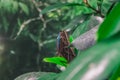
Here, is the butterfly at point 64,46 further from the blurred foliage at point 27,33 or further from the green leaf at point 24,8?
the green leaf at point 24,8

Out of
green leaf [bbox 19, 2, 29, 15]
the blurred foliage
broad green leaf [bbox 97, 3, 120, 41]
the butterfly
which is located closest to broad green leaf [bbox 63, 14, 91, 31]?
the butterfly

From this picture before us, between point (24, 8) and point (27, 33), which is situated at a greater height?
point (24, 8)

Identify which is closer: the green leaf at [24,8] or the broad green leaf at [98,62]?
the broad green leaf at [98,62]

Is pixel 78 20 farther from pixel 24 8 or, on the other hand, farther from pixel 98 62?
pixel 24 8

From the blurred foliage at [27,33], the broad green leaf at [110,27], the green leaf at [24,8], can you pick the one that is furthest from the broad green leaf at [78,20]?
the green leaf at [24,8]

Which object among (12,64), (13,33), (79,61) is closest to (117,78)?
(79,61)

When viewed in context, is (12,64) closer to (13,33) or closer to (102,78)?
(13,33)

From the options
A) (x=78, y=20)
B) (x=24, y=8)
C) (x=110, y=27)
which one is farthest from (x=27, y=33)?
(x=110, y=27)

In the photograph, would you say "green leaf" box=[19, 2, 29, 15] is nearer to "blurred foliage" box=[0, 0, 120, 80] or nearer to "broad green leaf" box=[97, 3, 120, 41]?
"blurred foliage" box=[0, 0, 120, 80]
